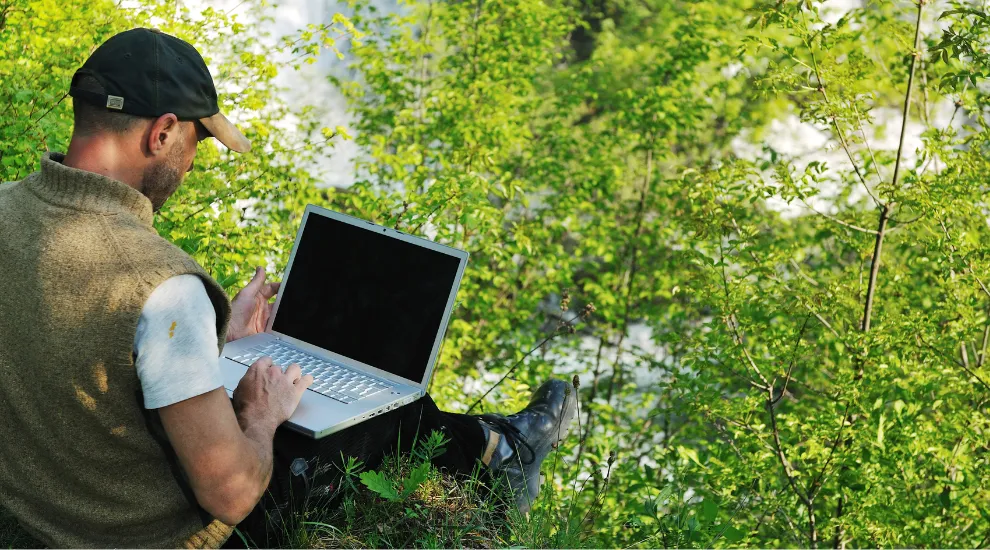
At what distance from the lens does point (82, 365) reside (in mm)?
1706

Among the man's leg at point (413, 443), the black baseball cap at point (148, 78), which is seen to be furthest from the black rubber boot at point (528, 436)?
the black baseball cap at point (148, 78)

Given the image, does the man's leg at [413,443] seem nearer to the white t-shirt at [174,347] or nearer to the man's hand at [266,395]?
the man's hand at [266,395]

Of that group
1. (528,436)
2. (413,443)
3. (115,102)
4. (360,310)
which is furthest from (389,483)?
(115,102)

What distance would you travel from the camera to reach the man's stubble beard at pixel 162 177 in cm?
188

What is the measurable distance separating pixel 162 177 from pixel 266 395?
0.55 m

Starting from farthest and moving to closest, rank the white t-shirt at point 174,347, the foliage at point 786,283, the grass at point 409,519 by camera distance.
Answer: the foliage at point 786,283
the grass at point 409,519
the white t-shirt at point 174,347

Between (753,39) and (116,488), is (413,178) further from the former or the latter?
(116,488)

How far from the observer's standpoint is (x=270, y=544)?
2.28m

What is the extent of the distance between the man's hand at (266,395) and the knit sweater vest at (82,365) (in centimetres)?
22

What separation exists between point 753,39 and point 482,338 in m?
3.91

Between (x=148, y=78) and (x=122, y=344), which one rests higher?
(x=148, y=78)

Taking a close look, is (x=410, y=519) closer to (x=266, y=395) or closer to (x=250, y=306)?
(x=266, y=395)

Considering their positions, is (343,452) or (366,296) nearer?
(343,452)

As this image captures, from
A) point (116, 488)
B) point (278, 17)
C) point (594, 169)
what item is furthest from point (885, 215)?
point (278, 17)
